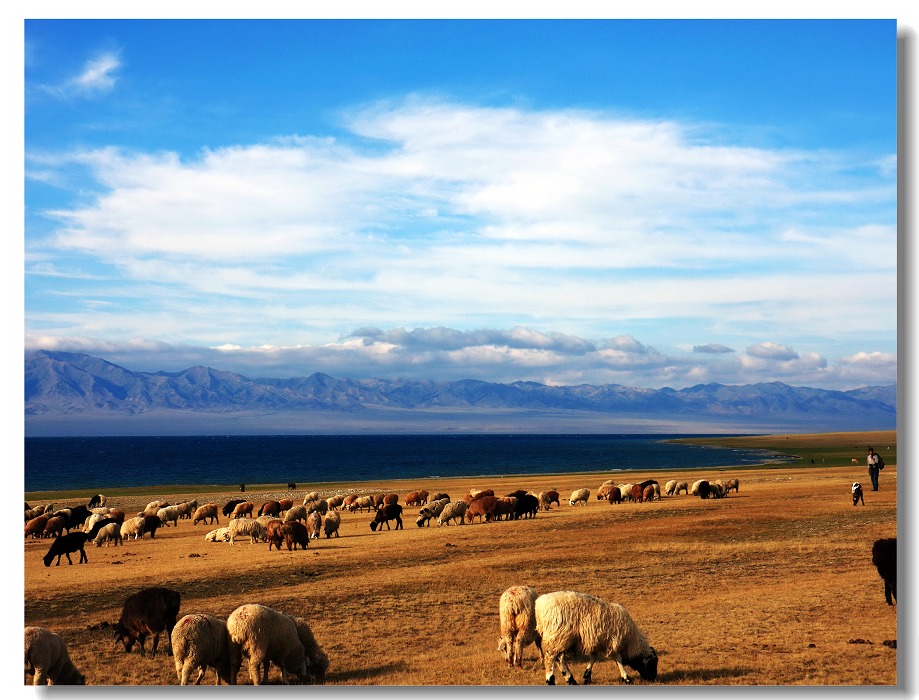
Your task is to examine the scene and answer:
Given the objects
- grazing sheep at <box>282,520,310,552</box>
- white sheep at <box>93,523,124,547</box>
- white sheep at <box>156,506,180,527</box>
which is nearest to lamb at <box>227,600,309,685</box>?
grazing sheep at <box>282,520,310,552</box>

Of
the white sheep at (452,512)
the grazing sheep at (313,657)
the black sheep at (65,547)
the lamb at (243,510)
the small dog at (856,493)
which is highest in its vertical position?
the grazing sheep at (313,657)

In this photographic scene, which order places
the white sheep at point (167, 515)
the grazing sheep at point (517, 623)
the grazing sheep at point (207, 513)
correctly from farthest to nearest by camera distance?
the white sheep at point (167, 515) → the grazing sheep at point (207, 513) → the grazing sheep at point (517, 623)

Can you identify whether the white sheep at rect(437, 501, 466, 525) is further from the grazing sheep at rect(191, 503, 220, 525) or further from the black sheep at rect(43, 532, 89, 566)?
the black sheep at rect(43, 532, 89, 566)

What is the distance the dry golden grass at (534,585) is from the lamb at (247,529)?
3.70 ft

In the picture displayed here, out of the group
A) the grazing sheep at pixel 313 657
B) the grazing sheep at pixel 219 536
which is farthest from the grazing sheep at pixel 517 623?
the grazing sheep at pixel 219 536

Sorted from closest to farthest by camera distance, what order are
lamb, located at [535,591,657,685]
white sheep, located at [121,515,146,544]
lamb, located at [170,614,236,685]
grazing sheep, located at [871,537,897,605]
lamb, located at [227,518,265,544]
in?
lamb, located at [535,591,657,685] < lamb, located at [170,614,236,685] < grazing sheep, located at [871,537,897,605] < lamb, located at [227,518,265,544] < white sheep, located at [121,515,146,544]

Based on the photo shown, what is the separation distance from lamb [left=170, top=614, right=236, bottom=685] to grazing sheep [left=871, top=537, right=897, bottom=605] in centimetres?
1326

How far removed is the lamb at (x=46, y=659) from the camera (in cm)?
1182

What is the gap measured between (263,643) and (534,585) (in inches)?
365

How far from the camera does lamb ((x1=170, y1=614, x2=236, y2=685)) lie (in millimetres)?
11492

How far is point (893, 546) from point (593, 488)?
139ft

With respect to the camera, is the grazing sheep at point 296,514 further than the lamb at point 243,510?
No

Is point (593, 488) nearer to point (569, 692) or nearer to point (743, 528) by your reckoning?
point (743, 528)

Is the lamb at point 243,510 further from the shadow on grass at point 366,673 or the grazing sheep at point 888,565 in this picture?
the grazing sheep at point 888,565
